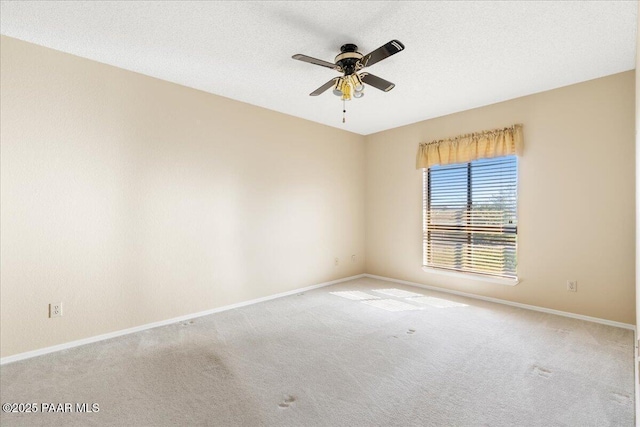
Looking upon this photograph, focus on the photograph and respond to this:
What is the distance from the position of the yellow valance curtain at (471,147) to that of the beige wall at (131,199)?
1.83 m

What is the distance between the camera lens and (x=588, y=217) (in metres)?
3.21

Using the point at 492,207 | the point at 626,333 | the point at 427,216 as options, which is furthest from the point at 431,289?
the point at 626,333

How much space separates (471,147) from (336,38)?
257 cm

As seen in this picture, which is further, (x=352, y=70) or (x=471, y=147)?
(x=471, y=147)

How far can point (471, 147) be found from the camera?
4055mm

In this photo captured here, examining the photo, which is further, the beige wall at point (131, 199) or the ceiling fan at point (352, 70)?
the beige wall at point (131, 199)

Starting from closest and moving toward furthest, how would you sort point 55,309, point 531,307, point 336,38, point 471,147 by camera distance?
point 336,38, point 55,309, point 531,307, point 471,147

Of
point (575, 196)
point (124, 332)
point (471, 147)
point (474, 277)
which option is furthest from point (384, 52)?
point (124, 332)

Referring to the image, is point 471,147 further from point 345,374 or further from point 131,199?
point 131,199

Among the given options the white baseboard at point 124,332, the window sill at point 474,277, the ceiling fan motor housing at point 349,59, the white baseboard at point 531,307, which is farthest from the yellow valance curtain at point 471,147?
the white baseboard at point 124,332

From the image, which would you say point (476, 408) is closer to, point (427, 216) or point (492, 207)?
point (492, 207)

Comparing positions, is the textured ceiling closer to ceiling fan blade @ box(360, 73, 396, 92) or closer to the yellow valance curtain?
ceiling fan blade @ box(360, 73, 396, 92)

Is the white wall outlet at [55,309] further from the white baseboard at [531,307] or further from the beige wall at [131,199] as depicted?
the white baseboard at [531,307]

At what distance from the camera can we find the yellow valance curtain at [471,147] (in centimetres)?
370
